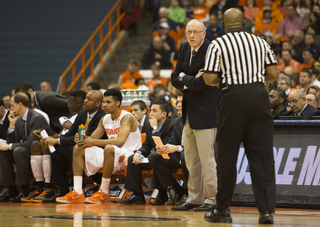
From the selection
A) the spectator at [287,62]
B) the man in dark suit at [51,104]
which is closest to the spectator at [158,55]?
the spectator at [287,62]

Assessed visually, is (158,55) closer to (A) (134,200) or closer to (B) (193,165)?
(A) (134,200)

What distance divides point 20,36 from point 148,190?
37.0 feet

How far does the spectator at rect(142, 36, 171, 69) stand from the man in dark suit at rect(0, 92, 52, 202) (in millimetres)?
5815

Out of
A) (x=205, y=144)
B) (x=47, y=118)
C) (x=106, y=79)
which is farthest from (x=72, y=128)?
(x=106, y=79)

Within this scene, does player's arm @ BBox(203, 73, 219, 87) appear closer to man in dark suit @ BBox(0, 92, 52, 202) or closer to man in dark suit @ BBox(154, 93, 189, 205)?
Result: man in dark suit @ BBox(154, 93, 189, 205)

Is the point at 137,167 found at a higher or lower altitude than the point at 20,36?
lower

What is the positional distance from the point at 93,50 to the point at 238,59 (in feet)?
39.1

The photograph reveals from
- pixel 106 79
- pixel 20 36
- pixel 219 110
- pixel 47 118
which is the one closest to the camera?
pixel 219 110

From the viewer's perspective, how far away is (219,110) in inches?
189

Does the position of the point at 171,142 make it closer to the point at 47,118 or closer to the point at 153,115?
the point at 153,115

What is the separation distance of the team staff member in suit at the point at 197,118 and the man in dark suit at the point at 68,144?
2.43 meters

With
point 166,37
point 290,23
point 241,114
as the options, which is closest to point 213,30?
A: point 166,37

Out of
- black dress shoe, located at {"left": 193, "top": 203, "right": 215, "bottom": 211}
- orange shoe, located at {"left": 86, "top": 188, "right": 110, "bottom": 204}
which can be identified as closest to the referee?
black dress shoe, located at {"left": 193, "top": 203, "right": 215, "bottom": 211}

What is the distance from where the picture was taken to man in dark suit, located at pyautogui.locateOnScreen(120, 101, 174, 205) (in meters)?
7.35
